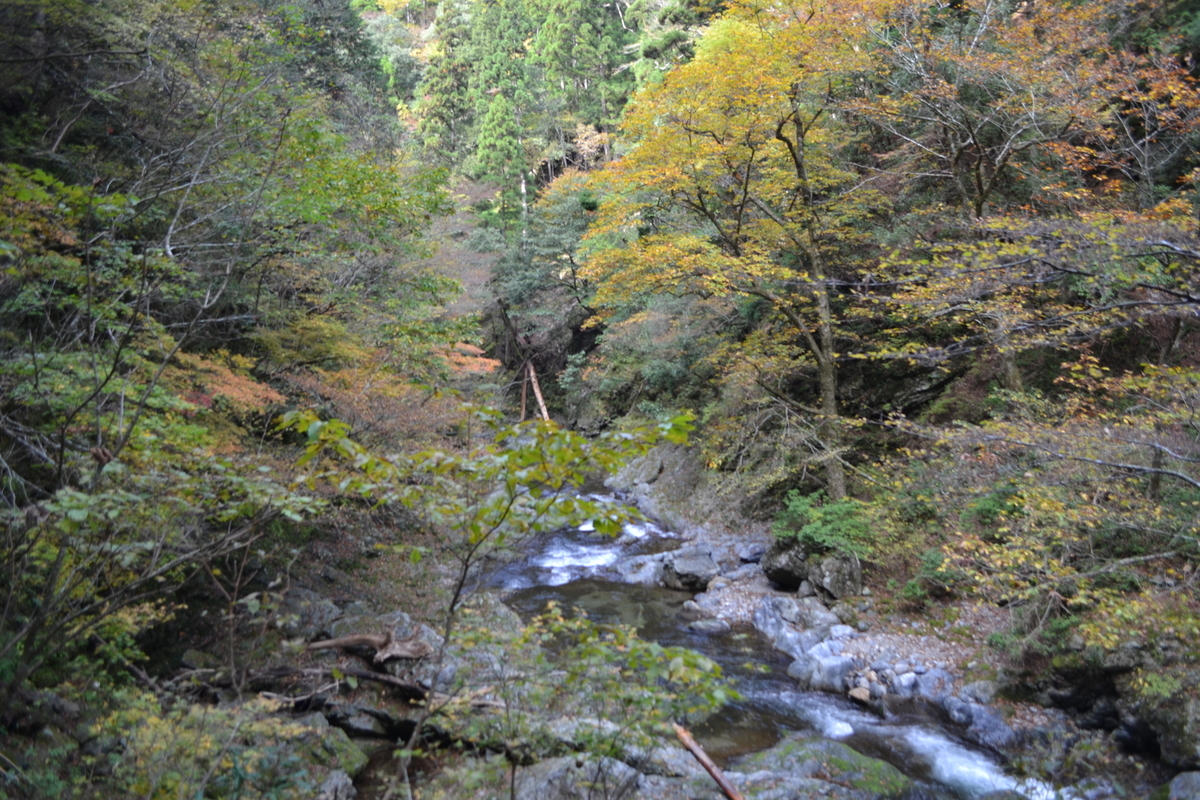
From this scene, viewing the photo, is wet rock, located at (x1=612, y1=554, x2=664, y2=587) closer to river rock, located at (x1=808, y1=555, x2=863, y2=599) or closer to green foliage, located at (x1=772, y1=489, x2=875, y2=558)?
green foliage, located at (x1=772, y1=489, x2=875, y2=558)

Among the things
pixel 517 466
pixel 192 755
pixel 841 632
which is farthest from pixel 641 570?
pixel 517 466

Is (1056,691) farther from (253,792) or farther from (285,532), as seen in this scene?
(285,532)

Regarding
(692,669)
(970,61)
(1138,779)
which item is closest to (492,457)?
(692,669)

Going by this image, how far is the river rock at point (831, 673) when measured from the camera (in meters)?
8.02

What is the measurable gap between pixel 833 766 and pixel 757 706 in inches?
67.6

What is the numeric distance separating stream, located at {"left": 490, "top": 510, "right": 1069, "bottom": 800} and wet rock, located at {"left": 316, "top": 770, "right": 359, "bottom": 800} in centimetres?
344

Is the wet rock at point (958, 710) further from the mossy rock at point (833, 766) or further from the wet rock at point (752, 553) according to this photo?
the wet rock at point (752, 553)

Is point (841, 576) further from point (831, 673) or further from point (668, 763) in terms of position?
point (668, 763)

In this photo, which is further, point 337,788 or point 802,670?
point 802,670

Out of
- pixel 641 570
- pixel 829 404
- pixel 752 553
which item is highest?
pixel 829 404

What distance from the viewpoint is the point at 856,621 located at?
9.12 metres

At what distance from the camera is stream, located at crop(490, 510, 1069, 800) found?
6180 mm

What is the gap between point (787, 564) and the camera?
35.4ft

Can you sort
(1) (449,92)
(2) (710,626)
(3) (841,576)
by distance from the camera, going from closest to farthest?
(3) (841,576) → (2) (710,626) → (1) (449,92)
